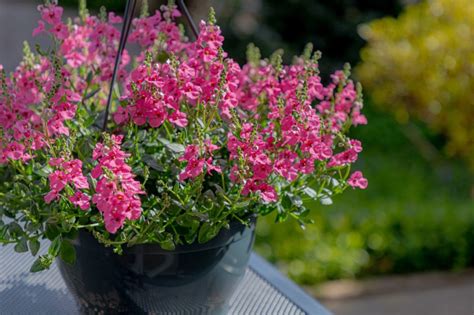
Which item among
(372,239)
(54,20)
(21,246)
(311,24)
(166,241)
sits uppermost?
(311,24)

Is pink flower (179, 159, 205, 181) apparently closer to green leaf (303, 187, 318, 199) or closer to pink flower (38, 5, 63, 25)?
green leaf (303, 187, 318, 199)

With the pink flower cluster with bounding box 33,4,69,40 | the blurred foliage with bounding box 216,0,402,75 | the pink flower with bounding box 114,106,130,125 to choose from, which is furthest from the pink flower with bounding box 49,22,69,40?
the blurred foliage with bounding box 216,0,402,75

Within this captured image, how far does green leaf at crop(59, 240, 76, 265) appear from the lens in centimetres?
111

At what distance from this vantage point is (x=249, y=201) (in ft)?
3.65

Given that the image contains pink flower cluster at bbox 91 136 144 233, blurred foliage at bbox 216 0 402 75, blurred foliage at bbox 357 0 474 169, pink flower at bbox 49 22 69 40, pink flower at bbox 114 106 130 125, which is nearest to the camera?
pink flower cluster at bbox 91 136 144 233

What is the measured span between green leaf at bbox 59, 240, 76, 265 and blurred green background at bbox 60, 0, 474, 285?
9.12 ft

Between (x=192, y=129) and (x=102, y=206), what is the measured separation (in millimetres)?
305

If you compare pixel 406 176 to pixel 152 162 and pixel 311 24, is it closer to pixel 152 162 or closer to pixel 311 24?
pixel 311 24

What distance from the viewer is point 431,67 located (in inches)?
179

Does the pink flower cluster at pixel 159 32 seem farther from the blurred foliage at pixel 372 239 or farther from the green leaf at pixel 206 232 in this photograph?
the blurred foliage at pixel 372 239

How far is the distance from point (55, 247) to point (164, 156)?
0.25m

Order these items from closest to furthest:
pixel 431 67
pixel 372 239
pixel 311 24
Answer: pixel 372 239 < pixel 431 67 < pixel 311 24

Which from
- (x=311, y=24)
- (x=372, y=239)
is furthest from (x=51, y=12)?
(x=311, y=24)

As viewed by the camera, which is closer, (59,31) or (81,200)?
(81,200)
